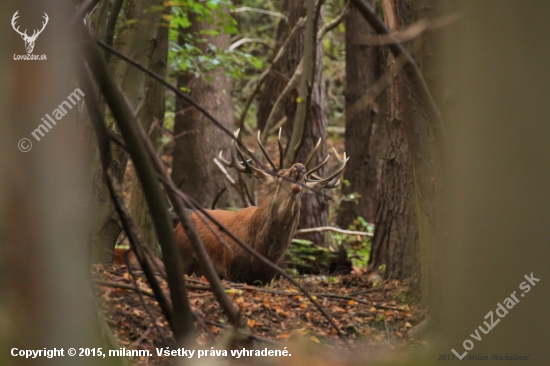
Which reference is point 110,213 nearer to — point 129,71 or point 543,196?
point 129,71

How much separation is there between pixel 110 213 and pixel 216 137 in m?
8.27

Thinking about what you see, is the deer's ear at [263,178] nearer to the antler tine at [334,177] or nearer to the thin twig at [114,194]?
the antler tine at [334,177]

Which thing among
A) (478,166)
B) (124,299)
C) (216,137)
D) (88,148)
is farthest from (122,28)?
(216,137)

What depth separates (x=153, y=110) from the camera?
9.58 metres

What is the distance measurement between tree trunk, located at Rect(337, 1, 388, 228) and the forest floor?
7.69 meters

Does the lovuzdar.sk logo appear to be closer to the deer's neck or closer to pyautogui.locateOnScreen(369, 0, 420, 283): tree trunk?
→ the deer's neck

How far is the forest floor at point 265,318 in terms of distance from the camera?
13.9 ft

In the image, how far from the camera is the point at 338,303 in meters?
6.12

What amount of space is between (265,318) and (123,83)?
2.79 m

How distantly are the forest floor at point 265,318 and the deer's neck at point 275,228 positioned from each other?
1481 mm

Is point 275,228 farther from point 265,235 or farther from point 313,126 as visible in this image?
point 313,126

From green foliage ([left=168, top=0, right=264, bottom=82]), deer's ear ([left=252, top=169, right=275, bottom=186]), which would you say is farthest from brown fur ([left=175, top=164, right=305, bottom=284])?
green foliage ([left=168, top=0, right=264, bottom=82])

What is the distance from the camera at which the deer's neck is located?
7.59 m

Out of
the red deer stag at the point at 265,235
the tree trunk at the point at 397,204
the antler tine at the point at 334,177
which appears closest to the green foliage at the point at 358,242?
the tree trunk at the point at 397,204
